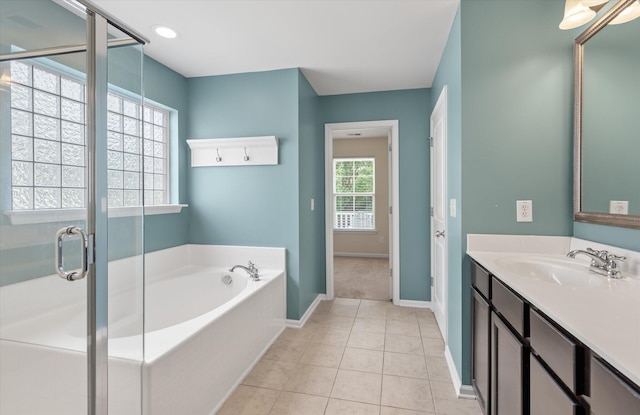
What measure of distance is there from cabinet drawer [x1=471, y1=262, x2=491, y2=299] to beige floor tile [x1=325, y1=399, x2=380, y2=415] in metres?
0.91

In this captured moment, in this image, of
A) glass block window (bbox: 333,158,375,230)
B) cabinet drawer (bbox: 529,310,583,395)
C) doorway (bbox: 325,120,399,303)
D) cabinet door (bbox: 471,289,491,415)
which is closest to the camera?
cabinet drawer (bbox: 529,310,583,395)

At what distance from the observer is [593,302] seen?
97 cm

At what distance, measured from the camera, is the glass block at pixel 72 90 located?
1196mm

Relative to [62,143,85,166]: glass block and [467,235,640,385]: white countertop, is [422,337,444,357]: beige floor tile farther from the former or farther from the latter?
[62,143,85,166]: glass block

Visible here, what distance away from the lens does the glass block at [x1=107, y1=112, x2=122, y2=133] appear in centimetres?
129

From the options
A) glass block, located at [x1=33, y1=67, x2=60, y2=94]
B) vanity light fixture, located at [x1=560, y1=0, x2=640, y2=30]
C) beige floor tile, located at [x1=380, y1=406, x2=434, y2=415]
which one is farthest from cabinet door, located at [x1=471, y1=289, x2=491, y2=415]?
glass block, located at [x1=33, y1=67, x2=60, y2=94]

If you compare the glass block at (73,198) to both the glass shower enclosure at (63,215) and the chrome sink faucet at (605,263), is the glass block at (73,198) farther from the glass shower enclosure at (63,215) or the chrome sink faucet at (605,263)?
the chrome sink faucet at (605,263)

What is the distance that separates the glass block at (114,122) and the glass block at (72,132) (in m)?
0.11

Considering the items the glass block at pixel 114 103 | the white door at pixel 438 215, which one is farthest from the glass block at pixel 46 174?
the white door at pixel 438 215

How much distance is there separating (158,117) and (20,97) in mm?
1977

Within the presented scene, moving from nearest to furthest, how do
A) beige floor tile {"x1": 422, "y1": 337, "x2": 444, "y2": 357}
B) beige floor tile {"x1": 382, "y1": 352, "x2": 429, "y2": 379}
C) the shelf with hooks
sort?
1. beige floor tile {"x1": 382, "y1": 352, "x2": 429, "y2": 379}
2. beige floor tile {"x1": 422, "y1": 337, "x2": 444, "y2": 357}
3. the shelf with hooks

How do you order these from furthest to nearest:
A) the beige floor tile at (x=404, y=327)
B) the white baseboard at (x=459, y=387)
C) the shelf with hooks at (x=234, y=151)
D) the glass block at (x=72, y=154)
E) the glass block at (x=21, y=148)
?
the shelf with hooks at (x=234, y=151), the beige floor tile at (x=404, y=327), the white baseboard at (x=459, y=387), the glass block at (x=72, y=154), the glass block at (x=21, y=148)

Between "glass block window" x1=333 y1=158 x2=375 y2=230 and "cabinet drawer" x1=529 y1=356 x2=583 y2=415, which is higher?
"glass block window" x1=333 y1=158 x2=375 y2=230

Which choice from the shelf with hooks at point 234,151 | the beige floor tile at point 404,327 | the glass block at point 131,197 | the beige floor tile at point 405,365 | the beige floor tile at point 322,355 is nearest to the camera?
the glass block at point 131,197
